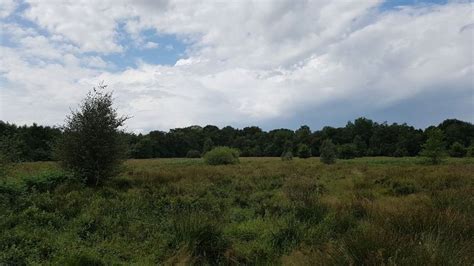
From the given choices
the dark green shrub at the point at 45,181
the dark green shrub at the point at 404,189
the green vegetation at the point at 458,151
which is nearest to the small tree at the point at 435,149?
the dark green shrub at the point at 404,189

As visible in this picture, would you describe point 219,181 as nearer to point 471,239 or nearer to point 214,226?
point 214,226

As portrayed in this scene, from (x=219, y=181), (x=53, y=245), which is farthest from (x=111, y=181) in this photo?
(x=53, y=245)

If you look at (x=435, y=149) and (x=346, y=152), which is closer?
(x=435, y=149)

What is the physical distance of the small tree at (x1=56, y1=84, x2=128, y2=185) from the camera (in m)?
16.5

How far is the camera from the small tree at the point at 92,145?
54.0ft

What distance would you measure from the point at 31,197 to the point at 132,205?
2.87m

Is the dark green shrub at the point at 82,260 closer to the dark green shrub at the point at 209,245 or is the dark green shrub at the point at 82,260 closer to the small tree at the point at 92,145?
the dark green shrub at the point at 209,245

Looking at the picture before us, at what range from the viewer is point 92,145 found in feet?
54.4

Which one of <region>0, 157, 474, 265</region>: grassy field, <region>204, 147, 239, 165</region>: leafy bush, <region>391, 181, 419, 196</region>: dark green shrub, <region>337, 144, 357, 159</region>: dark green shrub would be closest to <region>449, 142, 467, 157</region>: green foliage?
<region>337, 144, 357, 159</region>: dark green shrub

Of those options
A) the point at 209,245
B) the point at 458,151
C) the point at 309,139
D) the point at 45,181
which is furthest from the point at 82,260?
the point at 309,139

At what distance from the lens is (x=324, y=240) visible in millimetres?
7012

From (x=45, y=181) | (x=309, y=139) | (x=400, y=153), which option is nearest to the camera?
(x=45, y=181)

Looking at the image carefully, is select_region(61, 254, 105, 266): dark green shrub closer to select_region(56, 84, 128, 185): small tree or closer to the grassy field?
the grassy field

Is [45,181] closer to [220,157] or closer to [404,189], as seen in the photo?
[404,189]
